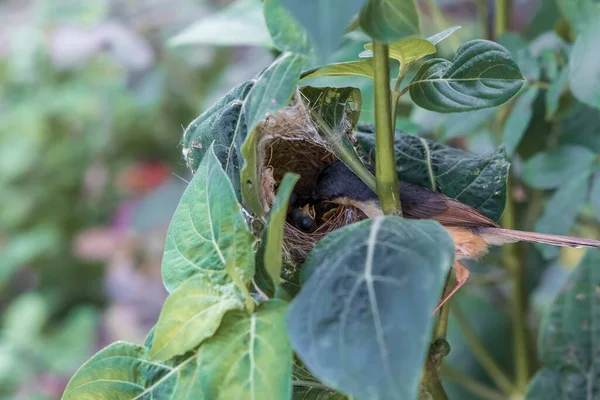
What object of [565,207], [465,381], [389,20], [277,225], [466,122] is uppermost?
[389,20]

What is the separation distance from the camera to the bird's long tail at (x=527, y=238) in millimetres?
580

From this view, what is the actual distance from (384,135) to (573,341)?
44 centimetres

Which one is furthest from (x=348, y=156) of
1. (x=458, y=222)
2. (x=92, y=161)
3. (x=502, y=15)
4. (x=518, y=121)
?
(x=92, y=161)

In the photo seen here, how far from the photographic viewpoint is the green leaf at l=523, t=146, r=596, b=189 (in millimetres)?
791

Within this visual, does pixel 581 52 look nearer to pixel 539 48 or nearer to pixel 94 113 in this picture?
pixel 539 48

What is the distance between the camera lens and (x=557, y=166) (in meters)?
0.81

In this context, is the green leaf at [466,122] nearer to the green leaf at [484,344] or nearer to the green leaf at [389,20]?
the green leaf at [389,20]

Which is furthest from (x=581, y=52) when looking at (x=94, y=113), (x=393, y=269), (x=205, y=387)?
(x=94, y=113)

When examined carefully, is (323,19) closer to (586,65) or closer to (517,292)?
(586,65)

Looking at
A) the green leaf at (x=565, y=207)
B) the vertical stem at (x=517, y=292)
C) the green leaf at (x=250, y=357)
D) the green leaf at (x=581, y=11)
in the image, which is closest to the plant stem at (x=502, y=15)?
the vertical stem at (x=517, y=292)

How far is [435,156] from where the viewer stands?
668 mm

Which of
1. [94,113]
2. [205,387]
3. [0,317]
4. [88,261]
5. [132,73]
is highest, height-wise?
[205,387]

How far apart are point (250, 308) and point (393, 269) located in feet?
0.38

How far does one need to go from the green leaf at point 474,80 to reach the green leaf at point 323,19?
200 mm
